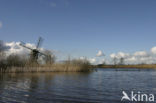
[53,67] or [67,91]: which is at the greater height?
[53,67]

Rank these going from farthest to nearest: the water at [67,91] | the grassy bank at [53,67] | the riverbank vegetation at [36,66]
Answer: the riverbank vegetation at [36,66]
the grassy bank at [53,67]
the water at [67,91]

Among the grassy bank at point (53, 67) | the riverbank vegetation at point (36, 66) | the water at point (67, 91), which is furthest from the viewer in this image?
the riverbank vegetation at point (36, 66)

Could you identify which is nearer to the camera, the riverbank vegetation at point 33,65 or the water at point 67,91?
the water at point 67,91

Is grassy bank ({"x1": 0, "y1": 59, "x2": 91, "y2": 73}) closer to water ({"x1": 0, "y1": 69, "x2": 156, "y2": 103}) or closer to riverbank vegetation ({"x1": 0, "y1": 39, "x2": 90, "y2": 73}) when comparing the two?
riverbank vegetation ({"x1": 0, "y1": 39, "x2": 90, "y2": 73})

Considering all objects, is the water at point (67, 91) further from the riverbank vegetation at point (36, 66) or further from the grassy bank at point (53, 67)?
the riverbank vegetation at point (36, 66)

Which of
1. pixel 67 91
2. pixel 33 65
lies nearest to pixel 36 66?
pixel 33 65

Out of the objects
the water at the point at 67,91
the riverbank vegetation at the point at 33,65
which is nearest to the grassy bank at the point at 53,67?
the riverbank vegetation at the point at 33,65

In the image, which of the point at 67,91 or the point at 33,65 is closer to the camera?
the point at 67,91

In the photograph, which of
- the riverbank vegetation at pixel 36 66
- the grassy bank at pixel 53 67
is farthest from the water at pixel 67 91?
the riverbank vegetation at pixel 36 66

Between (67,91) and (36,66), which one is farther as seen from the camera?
(36,66)

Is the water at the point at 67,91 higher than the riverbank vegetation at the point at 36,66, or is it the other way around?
the riverbank vegetation at the point at 36,66

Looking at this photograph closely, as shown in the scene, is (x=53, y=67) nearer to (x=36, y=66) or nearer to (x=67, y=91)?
(x=36, y=66)

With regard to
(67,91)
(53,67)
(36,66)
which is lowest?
(67,91)

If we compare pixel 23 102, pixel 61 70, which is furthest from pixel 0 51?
pixel 23 102
